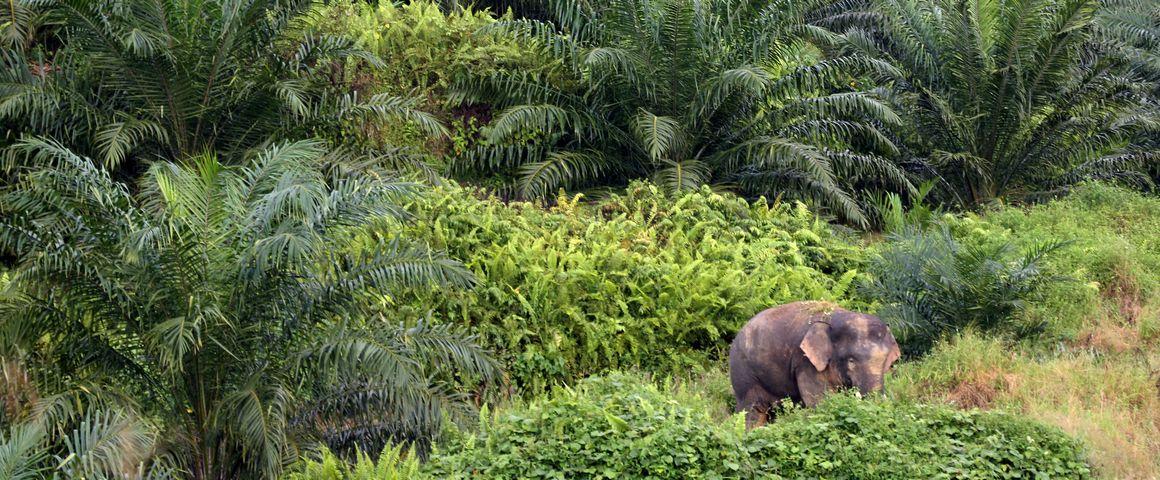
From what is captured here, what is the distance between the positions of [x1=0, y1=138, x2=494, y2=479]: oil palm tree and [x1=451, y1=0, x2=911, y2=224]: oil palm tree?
5.53 metres

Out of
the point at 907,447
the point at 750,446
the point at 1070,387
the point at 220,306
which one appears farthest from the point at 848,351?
the point at 220,306

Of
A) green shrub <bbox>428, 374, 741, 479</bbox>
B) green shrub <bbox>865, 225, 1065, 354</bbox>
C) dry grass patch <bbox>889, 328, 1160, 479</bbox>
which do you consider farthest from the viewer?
green shrub <bbox>865, 225, 1065, 354</bbox>

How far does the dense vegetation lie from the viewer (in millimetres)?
7160

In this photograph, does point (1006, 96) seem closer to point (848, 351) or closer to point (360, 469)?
point (848, 351)

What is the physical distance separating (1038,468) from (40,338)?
6.29 m

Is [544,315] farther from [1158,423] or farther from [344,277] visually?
[1158,423]

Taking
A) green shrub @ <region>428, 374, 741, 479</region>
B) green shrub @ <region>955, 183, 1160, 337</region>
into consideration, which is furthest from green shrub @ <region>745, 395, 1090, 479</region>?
green shrub @ <region>955, 183, 1160, 337</region>

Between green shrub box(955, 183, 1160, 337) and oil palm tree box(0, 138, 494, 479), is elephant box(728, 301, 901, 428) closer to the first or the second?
oil palm tree box(0, 138, 494, 479)

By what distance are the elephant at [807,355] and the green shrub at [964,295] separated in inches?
78.8

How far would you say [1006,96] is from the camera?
15102 mm

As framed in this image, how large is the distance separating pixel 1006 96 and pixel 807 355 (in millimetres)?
8702

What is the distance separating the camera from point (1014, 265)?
393 inches

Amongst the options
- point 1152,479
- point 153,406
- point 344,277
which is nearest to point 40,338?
point 153,406

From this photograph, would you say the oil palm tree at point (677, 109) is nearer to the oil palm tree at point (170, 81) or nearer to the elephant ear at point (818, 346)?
the oil palm tree at point (170, 81)
